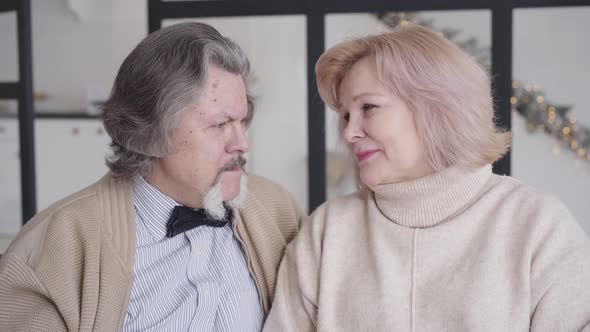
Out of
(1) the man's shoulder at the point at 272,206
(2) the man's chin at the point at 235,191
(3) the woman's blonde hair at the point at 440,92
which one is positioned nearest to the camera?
(3) the woman's blonde hair at the point at 440,92

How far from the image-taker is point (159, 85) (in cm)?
168

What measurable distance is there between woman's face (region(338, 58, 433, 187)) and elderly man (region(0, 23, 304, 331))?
1.11ft

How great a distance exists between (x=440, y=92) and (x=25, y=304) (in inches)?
44.5

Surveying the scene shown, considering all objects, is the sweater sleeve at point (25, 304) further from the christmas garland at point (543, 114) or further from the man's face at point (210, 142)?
the christmas garland at point (543, 114)

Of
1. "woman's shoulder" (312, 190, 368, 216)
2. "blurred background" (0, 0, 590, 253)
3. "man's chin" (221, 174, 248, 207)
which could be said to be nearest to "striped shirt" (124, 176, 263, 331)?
"man's chin" (221, 174, 248, 207)

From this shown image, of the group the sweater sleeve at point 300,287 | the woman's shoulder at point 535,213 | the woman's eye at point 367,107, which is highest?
the woman's eye at point 367,107

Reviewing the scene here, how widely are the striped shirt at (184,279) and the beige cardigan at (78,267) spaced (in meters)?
0.04

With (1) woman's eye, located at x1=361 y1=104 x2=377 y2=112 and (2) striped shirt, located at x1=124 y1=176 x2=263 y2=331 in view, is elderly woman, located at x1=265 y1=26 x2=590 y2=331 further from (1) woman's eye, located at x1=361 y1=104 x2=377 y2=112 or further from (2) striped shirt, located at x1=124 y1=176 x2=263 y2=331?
(2) striped shirt, located at x1=124 y1=176 x2=263 y2=331

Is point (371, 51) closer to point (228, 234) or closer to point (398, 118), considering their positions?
point (398, 118)

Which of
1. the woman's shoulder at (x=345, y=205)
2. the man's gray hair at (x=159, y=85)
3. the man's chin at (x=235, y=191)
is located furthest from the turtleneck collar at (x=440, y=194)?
the man's gray hair at (x=159, y=85)

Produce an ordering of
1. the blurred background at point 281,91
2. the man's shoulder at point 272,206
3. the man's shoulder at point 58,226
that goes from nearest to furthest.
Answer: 1. the man's shoulder at point 58,226
2. the man's shoulder at point 272,206
3. the blurred background at point 281,91

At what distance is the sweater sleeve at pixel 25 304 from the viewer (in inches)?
61.2

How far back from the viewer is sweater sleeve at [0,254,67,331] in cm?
156

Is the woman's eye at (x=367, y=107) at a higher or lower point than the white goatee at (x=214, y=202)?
higher
